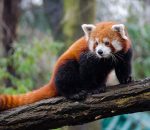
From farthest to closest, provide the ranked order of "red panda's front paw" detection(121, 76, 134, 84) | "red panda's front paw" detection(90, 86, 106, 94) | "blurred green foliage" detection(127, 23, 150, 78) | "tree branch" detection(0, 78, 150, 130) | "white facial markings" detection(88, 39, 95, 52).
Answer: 1. "blurred green foliage" detection(127, 23, 150, 78)
2. "white facial markings" detection(88, 39, 95, 52)
3. "red panda's front paw" detection(121, 76, 134, 84)
4. "red panda's front paw" detection(90, 86, 106, 94)
5. "tree branch" detection(0, 78, 150, 130)

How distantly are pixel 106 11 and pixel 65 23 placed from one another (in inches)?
208

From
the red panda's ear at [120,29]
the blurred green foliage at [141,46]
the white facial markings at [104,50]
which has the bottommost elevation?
the blurred green foliage at [141,46]

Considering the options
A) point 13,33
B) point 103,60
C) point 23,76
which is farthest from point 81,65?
point 13,33

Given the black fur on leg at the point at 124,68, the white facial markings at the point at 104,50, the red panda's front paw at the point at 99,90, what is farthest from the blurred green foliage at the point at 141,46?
the red panda's front paw at the point at 99,90

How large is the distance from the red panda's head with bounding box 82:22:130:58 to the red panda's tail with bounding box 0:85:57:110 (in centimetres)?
55

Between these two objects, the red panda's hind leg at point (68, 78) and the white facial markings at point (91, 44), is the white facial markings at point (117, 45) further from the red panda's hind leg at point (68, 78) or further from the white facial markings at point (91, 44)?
the red panda's hind leg at point (68, 78)

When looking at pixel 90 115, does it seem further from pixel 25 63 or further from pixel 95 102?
pixel 25 63

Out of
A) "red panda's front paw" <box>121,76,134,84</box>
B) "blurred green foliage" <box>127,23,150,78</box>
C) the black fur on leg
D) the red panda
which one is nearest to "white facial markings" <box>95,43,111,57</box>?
the red panda

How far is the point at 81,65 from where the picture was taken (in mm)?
4375

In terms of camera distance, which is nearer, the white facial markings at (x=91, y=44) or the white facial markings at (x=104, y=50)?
the white facial markings at (x=104, y=50)

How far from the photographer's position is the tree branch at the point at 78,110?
3.87m

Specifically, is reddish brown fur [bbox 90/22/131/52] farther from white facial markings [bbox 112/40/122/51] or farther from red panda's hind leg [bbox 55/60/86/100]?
red panda's hind leg [bbox 55/60/86/100]

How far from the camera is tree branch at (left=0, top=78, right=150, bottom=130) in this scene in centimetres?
387

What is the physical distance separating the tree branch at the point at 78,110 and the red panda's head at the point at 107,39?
1.36 ft
